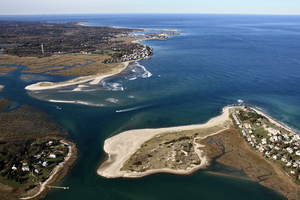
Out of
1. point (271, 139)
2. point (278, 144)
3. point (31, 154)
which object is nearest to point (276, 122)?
point (271, 139)

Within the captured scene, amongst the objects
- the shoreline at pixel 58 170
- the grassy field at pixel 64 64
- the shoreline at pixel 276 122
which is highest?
the grassy field at pixel 64 64

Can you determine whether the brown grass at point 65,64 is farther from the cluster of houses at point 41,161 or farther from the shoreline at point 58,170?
the cluster of houses at point 41,161

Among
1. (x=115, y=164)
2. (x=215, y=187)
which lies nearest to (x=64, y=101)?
(x=115, y=164)

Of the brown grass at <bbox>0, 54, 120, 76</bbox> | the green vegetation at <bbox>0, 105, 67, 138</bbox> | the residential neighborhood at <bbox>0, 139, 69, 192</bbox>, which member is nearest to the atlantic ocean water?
the green vegetation at <bbox>0, 105, 67, 138</bbox>

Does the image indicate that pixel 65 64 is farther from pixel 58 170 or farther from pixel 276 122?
pixel 276 122

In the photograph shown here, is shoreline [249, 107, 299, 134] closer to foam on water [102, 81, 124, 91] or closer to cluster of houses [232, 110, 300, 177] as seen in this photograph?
cluster of houses [232, 110, 300, 177]

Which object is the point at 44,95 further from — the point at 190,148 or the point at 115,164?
the point at 190,148

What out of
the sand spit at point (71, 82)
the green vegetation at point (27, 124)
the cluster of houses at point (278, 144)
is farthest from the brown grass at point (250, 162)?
the sand spit at point (71, 82)
